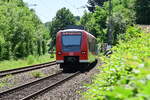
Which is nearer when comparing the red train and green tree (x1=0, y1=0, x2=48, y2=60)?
the red train

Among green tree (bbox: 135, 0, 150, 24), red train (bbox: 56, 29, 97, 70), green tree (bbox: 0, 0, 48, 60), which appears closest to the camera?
red train (bbox: 56, 29, 97, 70)

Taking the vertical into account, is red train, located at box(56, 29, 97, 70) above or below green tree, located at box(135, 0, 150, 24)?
below

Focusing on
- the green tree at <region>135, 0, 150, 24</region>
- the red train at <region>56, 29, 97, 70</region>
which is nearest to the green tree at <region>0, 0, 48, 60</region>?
the red train at <region>56, 29, 97, 70</region>

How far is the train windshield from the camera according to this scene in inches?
934

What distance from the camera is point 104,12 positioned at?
92562 mm

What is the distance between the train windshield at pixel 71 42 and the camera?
23.7 metres

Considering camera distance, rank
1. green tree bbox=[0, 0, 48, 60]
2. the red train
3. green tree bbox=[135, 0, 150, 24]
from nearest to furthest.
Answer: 1. the red train
2. green tree bbox=[0, 0, 48, 60]
3. green tree bbox=[135, 0, 150, 24]

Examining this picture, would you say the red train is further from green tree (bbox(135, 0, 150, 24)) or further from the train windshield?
green tree (bbox(135, 0, 150, 24))

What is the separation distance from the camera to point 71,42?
2372 centimetres

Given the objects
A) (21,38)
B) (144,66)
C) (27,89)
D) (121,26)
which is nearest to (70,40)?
(27,89)

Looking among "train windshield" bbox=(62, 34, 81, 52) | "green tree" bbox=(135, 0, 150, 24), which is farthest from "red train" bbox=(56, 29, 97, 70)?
"green tree" bbox=(135, 0, 150, 24)

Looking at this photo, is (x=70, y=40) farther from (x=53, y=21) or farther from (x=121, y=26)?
(x=53, y=21)

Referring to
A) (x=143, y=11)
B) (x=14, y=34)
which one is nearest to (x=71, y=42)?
(x=14, y=34)

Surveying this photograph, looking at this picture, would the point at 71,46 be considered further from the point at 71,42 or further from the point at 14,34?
the point at 14,34
